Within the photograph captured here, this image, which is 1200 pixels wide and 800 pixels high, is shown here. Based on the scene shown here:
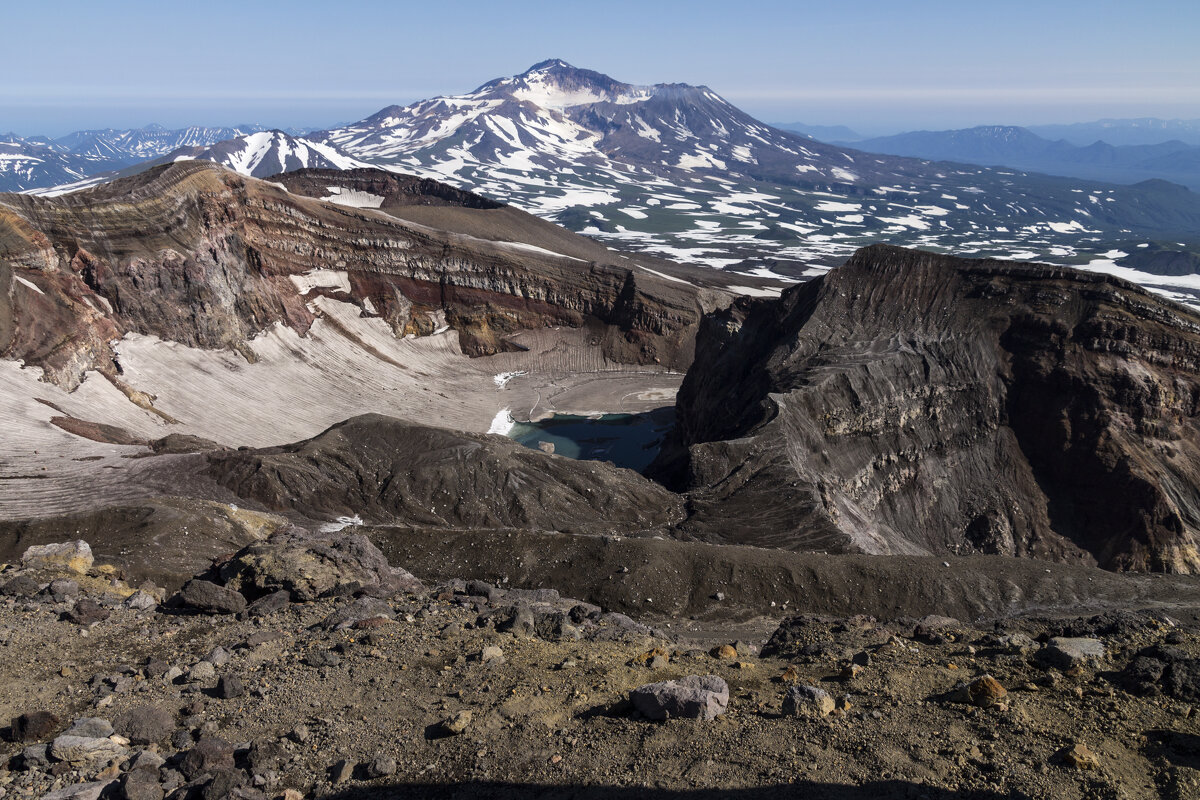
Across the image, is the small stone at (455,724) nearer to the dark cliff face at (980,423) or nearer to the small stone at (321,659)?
the small stone at (321,659)

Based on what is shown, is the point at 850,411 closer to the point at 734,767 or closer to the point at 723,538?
the point at 723,538

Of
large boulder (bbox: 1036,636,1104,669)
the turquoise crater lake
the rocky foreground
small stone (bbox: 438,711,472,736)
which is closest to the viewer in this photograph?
the rocky foreground

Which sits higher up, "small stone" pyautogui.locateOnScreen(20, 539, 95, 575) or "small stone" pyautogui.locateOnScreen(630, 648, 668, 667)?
"small stone" pyautogui.locateOnScreen(630, 648, 668, 667)

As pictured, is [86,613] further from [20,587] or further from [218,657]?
[218,657]

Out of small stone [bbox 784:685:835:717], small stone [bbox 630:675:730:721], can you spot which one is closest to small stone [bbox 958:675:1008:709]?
small stone [bbox 784:685:835:717]

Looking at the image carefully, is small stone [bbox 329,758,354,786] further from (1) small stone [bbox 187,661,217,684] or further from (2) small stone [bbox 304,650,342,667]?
(1) small stone [bbox 187,661,217,684]

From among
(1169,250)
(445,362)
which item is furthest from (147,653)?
(1169,250)
